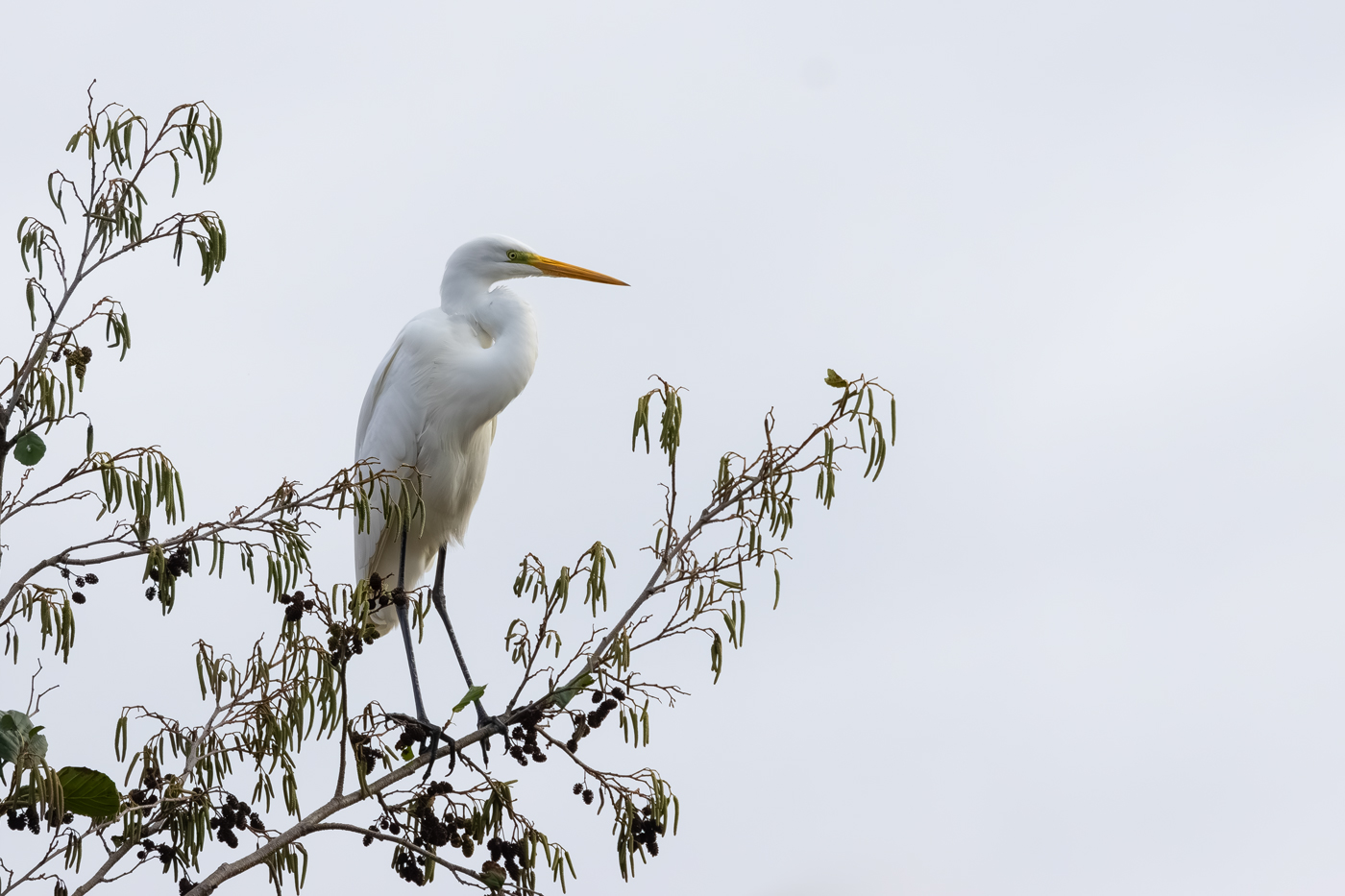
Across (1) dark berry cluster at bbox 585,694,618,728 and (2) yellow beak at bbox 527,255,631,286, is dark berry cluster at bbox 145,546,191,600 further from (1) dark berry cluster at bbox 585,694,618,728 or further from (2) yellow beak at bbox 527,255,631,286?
(2) yellow beak at bbox 527,255,631,286

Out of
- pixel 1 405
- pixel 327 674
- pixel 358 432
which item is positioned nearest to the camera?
pixel 327 674

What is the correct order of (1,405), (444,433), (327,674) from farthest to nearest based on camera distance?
(444,433)
(1,405)
(327,674)

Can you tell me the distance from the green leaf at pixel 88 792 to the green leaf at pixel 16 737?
100mm

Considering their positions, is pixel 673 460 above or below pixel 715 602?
above

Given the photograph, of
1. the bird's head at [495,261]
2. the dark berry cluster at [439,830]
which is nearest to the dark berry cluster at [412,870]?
the dark berry cluster at [439,830]

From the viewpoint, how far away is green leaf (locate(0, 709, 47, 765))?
3.32 m

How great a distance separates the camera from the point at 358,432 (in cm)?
627

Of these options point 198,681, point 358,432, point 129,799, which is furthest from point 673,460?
point 358,432

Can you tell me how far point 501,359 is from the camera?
5688 millimetres

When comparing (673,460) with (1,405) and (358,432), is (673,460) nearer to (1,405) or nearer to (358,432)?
(1,405)

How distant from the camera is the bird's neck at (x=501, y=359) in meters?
5.69

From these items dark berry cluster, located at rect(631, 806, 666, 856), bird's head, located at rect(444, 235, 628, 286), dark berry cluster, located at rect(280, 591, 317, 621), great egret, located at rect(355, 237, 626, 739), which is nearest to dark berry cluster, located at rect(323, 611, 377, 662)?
dark berry cluster, located at rect(280, 591, 317, 621)

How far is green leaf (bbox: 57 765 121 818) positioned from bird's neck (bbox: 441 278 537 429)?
2.53 m

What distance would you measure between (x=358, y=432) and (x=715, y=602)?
3.11m
